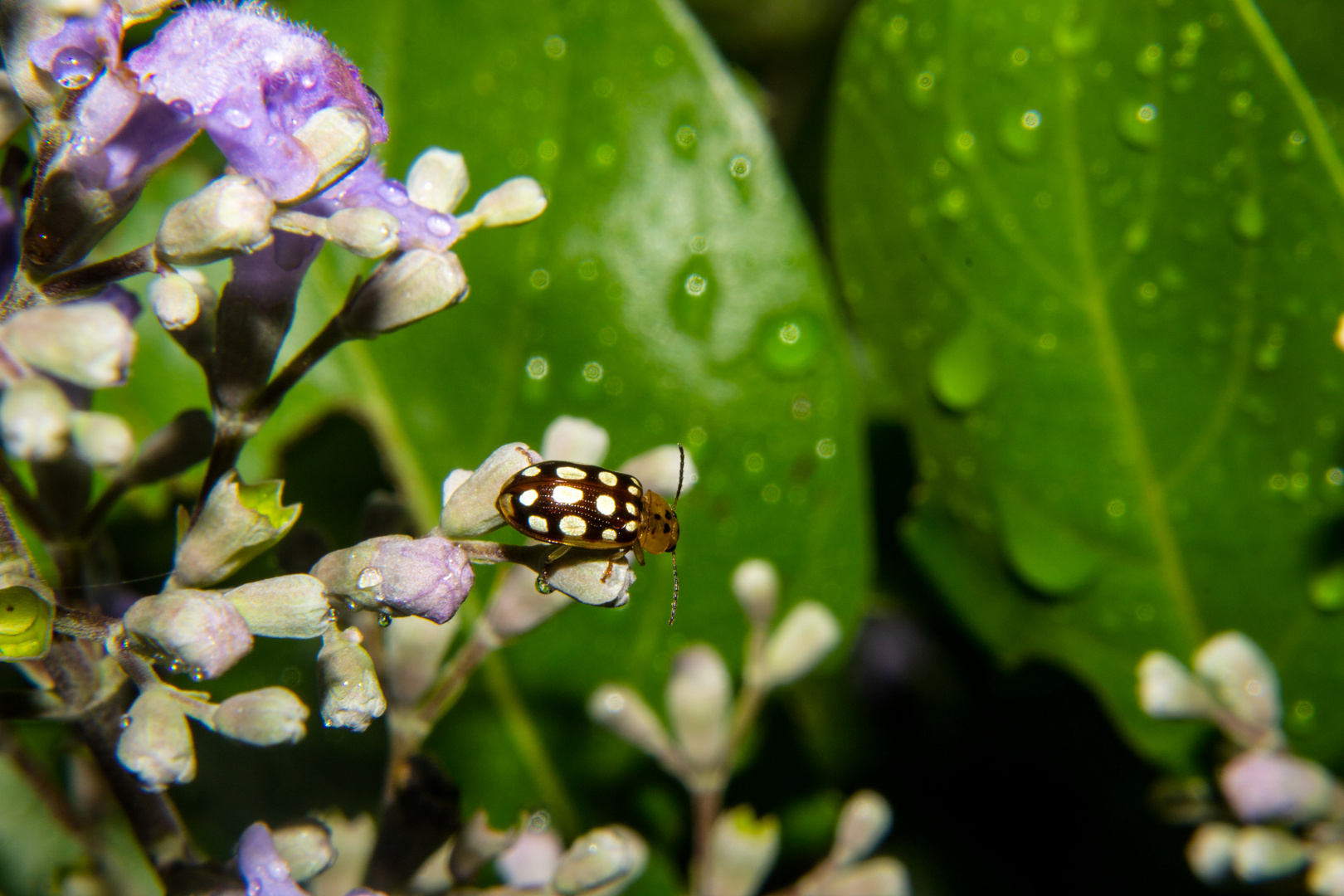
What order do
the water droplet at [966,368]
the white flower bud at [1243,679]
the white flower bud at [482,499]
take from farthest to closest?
the water droplet at [966,368], the white flower bud at [1243,679], the white flower bud at [482,499]

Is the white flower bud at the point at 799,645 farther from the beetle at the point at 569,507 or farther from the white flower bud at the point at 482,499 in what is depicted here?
the white flower bud at the point at 482,499

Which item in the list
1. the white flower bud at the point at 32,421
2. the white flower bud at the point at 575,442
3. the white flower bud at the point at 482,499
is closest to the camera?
the white flower bud at the point at 32,421

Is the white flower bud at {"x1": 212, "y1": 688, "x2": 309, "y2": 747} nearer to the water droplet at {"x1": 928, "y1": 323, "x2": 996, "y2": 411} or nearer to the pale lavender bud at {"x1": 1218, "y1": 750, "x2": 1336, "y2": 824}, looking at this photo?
the water droplet at {"x1": 928, "y1": 323, "x2": 996, "y2": 411}

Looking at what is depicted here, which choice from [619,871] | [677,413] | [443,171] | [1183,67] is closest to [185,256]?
[443,171]

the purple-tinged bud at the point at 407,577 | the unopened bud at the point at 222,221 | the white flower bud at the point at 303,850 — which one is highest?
the unopened bud at the point at 222,221

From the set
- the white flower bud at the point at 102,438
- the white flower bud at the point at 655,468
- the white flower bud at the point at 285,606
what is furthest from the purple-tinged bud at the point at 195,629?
the white flower bud at the point at 655,468

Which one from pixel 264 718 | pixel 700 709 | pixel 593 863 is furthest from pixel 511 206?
pixel 700 709

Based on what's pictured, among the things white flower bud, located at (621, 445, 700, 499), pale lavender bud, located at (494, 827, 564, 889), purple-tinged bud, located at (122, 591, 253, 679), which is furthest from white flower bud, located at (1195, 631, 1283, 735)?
purple-tinged bud, located at (122, 591, 253, 679)
